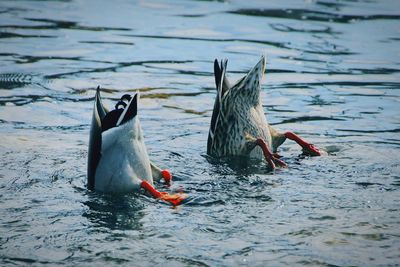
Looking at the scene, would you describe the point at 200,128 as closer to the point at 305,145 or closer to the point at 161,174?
the point at 305,145

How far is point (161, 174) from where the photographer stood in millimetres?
7039

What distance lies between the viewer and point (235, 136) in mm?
7820

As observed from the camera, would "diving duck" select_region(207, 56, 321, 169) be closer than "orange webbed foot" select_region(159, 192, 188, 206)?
No

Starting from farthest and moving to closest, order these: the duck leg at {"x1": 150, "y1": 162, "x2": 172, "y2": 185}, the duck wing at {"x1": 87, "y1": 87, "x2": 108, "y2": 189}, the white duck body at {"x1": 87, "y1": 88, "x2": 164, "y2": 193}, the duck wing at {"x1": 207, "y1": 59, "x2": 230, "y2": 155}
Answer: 1. the duck wing at {"x1": 207, "y1": 59, "x2": 230, "y2": 155}
2. the duck leg at {"x1": 150, "y1": 162, "x2": 172, "y2": 185}
3. the white duck body at {"x1": 87, "y1": 88, "x2": 164, "y2": 193}
4. the duck wing at {"x1": 87, "y1": 87, "x2": 108, "y2": 189}

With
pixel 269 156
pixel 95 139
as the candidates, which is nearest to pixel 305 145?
pixel 269 156

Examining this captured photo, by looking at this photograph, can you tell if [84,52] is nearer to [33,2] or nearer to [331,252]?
[33,2]

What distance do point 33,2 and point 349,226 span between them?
37.5 feet

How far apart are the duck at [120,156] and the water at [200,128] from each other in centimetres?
11

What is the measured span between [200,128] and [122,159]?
247cm

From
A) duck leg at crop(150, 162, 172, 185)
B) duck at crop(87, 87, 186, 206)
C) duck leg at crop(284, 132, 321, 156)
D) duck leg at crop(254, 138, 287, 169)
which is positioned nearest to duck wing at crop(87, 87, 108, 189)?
duck at crop(87, 87, 186, 206)

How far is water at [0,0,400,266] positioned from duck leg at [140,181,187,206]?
0.09 meters

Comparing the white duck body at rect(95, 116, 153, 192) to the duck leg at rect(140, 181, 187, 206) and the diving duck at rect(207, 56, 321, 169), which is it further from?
the diving duck at rect(207, 56, 321, 169)

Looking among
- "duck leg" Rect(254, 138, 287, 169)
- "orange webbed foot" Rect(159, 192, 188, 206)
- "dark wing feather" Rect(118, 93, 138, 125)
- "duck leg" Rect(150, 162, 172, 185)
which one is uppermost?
"dark wing feather" Rect(118, 93, 138, 125)

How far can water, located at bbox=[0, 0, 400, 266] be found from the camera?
562 centimetres
